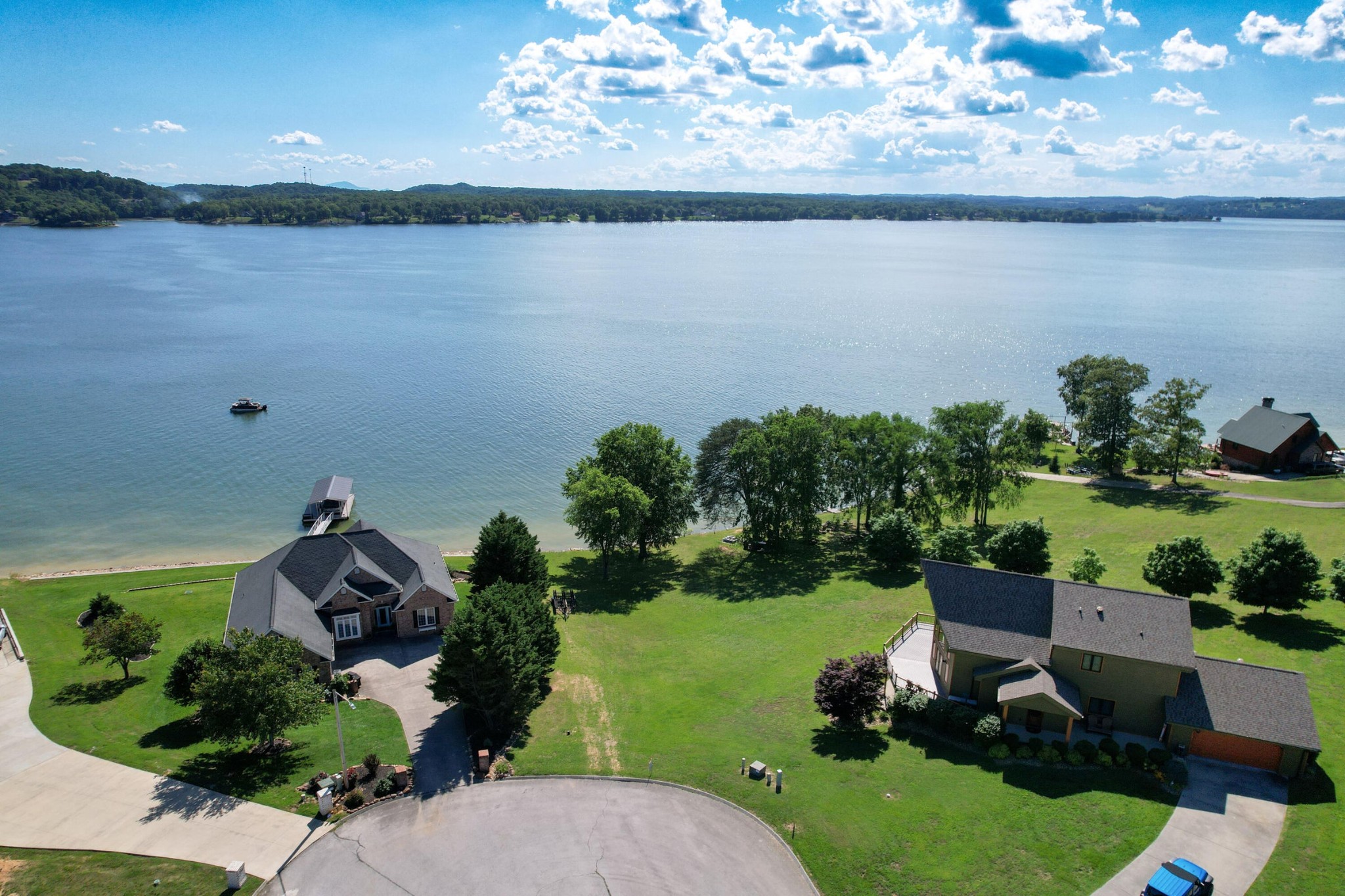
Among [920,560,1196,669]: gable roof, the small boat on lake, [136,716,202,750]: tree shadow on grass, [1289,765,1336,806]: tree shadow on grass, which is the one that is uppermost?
[920,560,1196,669]: gable roof

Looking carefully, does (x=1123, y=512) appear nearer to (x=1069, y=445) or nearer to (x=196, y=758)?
(x=1069, y=445)

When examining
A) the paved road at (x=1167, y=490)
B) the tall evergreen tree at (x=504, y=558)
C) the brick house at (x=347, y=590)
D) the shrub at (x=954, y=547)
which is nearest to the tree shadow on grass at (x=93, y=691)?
the brick house at (x=347, y=590)

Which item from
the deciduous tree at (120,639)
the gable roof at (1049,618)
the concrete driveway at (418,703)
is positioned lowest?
the concrete driveway at (418,703)

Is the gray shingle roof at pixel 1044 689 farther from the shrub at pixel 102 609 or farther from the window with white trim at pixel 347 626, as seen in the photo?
the shrub at pixel 102 609

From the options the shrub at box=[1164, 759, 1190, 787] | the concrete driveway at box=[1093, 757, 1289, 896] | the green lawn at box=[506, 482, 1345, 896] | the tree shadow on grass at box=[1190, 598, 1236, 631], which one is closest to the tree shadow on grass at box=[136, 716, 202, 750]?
A: the green lawn at box=[506, 482, 1345, 896]

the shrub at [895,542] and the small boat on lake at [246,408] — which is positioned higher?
the small boat on lake at [246,408]

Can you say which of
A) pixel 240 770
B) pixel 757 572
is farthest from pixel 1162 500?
pixel 240 770

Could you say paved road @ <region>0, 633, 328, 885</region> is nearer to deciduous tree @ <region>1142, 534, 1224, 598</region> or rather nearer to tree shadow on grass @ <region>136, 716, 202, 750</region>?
tree shadow on grass @ <region>136, 716, 202, 750</region>
